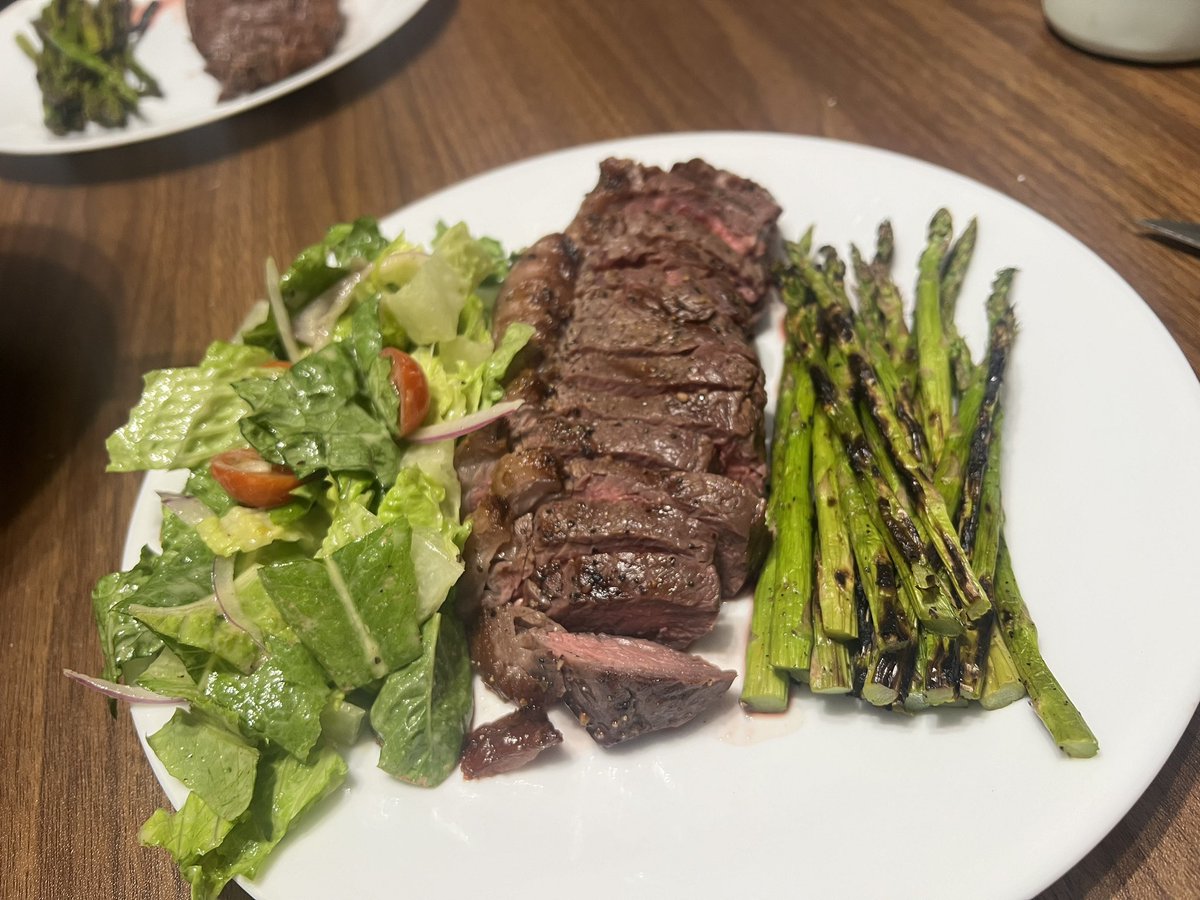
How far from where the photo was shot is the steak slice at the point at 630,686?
2.58m

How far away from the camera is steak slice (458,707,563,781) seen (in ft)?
8.78

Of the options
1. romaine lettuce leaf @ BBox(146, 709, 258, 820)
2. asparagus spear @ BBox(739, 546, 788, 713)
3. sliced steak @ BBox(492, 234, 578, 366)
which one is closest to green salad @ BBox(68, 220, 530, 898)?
romaine lettuce leaf @ BBox(146, 709, 258, 820)

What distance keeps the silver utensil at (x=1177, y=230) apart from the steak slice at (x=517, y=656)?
3293mm

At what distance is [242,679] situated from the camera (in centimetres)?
268

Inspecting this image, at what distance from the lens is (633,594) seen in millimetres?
2738

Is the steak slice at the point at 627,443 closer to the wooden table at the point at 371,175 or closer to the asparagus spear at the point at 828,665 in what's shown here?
the asparagus spear at the point at 828,665

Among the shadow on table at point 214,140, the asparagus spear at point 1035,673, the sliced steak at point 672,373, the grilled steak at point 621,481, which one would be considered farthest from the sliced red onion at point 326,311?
the asparagus spear at point 1035,673

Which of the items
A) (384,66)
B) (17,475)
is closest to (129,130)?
(384,66)

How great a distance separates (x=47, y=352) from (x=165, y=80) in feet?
8.32

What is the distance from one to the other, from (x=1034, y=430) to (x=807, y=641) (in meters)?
1.23

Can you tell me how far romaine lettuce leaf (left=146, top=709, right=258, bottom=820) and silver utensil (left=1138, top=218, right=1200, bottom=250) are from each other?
170 inches

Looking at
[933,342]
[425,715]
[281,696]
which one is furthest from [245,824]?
[933,342]

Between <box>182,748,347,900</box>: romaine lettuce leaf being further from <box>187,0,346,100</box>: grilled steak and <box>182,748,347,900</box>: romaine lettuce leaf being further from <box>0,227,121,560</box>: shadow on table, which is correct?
<box>187,0,346,100</box>: grilled steak

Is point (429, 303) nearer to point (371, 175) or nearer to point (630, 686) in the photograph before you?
point (630, 686)
